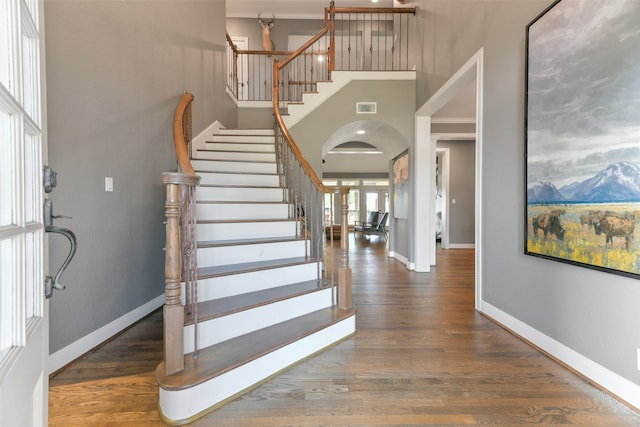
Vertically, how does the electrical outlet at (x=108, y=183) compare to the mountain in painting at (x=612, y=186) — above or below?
above

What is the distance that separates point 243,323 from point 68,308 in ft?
3.84

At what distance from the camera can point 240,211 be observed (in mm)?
3068

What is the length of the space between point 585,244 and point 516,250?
0.61 meters

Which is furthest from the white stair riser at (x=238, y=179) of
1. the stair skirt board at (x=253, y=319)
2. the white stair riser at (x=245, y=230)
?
the stair skirt board at (x=253, y=319)

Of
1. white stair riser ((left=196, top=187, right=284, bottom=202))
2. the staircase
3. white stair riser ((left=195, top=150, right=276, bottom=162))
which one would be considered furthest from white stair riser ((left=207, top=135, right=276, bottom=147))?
white stair riser ((left=196, top=187, right=284, bottom=202))

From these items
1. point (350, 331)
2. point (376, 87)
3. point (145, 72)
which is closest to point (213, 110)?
point (145, 72)

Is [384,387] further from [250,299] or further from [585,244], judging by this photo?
[585,244]

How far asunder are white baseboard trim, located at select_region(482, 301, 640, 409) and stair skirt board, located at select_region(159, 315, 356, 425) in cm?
147

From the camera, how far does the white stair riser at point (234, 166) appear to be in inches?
146

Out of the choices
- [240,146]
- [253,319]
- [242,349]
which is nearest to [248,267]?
[253,319]

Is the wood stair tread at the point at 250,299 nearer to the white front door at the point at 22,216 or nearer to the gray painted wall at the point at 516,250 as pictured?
the white front door at the point at 22,216

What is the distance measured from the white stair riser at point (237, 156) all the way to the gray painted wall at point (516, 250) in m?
2.58

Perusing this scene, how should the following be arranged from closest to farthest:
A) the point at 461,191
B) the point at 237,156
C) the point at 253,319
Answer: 1. the point at 253,319
2. the point at 237,156
3. the point at 461,191

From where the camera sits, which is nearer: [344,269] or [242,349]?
[242,349]
